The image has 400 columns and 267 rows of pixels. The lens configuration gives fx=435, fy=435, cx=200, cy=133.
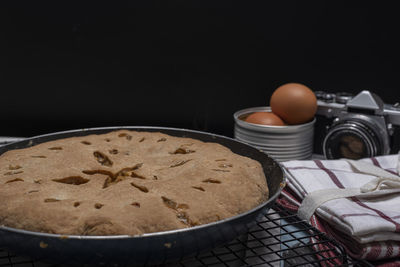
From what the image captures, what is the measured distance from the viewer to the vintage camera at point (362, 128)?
146cm

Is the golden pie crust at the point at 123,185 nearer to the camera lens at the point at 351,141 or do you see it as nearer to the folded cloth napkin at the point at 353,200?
the folded cloth napkin at the point at 353,200

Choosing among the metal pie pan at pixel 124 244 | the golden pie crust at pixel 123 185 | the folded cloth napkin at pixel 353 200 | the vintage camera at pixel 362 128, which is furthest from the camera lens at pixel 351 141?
the metal pie pan at pixel 124 244

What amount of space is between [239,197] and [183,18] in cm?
114

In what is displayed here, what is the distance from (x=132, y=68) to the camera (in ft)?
6.36

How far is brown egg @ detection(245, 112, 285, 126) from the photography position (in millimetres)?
1575

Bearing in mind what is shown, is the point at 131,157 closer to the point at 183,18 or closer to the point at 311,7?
the point at 183,18

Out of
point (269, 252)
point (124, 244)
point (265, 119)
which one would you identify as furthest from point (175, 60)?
point (124, 244)

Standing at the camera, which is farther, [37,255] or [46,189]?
[46,189]

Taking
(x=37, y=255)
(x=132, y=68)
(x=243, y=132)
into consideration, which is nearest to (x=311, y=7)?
(x=243, y=132)

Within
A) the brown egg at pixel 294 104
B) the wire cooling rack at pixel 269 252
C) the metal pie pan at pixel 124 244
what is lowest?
the wire cooling rack at pixel 269 252

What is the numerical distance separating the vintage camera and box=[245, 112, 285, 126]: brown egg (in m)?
0.18

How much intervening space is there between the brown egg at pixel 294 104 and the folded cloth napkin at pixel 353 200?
12.4 inches

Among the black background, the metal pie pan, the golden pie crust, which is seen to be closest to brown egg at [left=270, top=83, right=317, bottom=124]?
the black background

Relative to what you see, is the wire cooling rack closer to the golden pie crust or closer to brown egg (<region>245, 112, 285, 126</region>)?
the golden pie crust
